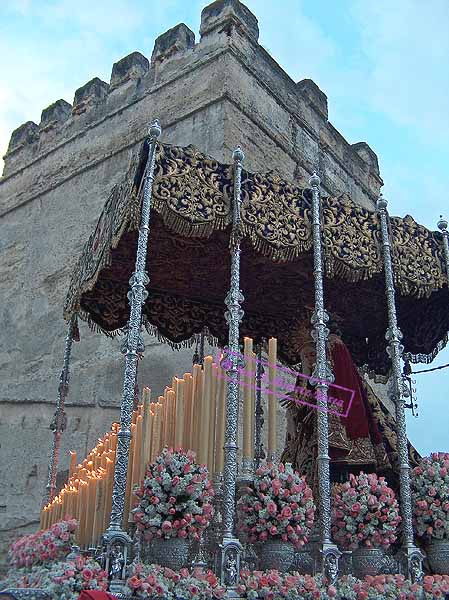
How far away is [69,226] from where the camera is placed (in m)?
15.5

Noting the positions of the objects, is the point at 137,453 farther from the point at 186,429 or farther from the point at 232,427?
the point at 232,427

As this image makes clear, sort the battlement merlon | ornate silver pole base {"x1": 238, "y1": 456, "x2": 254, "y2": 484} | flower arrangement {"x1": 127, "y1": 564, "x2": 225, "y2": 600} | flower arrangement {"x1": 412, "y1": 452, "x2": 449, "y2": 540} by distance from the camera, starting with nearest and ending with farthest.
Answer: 1. flower arrangement {"x1": 127, "y1": 564, "x2": 225, "y2": 600}
2. ornate silver pole base {"x1": 238, "y1": 456, "x2": 254, "y2": 484}
3. flower arrangement {"x1": 412, "y1": 452, "x2": 449, "y2": 540}
4. the battlement merlon

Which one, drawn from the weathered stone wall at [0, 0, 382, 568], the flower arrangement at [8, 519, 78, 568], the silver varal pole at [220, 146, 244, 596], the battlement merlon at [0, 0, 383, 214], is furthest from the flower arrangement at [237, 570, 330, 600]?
the battlement merlon at [0, 0, 383, 214]

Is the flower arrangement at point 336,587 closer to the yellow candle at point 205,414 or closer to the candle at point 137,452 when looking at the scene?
the yellow candle at point 205,414

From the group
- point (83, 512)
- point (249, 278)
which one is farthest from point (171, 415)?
point (249, 278)

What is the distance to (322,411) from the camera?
568cm

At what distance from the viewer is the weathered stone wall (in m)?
11.9

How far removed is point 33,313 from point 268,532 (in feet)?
38.2

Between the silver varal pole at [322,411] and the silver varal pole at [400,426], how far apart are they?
0.85 meters

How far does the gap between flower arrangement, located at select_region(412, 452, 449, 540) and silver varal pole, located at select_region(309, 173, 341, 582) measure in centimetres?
117

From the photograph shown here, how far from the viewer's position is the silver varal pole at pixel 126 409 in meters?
4.48

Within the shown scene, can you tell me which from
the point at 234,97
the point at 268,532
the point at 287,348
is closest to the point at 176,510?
the point at 268,532

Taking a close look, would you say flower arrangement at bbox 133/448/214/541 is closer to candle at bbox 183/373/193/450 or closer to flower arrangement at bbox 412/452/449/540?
candle at bbox 183/373/193/450

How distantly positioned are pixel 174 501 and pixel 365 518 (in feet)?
6.09
